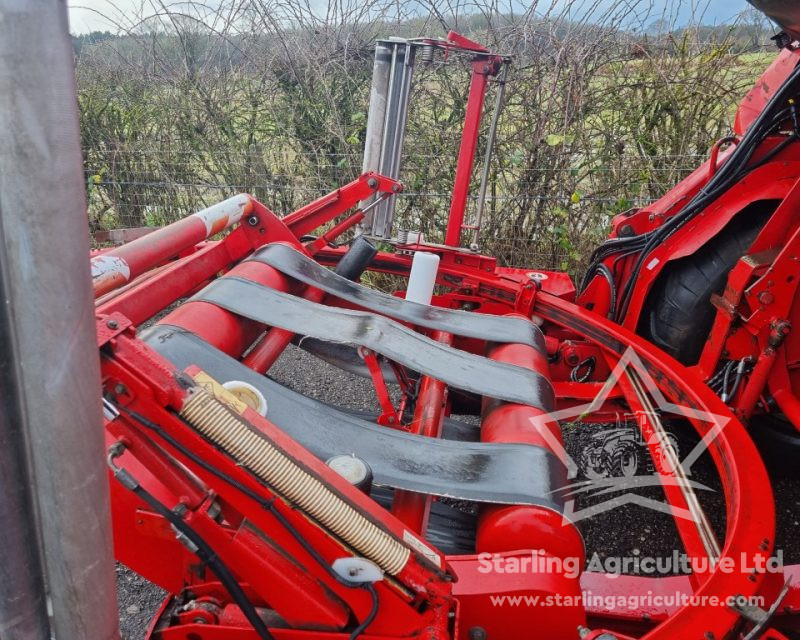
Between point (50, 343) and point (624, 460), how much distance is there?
2.79 m

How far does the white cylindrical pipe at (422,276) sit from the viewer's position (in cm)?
251

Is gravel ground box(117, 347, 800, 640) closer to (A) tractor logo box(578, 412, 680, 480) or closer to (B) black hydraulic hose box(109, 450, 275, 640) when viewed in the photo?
(A) tractor logo box(578, 412, 680, 480)

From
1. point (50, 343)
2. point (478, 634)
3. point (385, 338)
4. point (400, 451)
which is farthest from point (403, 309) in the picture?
point (50, 343)

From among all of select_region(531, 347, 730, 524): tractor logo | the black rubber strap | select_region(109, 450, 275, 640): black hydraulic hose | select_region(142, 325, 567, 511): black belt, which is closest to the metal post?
select_region(109, 450, 275, 640): black hydraulic hose

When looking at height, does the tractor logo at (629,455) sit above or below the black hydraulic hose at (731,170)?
below

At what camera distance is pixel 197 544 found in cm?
110

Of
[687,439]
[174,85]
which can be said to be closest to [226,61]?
[174,85]

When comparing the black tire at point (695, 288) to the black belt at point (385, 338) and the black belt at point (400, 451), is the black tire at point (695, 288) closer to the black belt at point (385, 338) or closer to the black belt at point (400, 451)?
the black belt at point (385, 338)

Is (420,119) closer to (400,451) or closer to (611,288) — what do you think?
(611,288)

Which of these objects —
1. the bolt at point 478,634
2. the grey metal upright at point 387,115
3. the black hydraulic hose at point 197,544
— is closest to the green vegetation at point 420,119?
the grey metal upright at point 387,115

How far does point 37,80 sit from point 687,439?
9.85 feet

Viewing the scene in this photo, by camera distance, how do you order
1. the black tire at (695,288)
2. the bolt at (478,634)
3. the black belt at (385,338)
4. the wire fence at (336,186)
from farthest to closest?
the wire fence at (336,186) → the black tire at (695,288) → the black belt at (385,338) → the bolt at (478,634)

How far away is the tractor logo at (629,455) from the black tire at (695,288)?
31 cm

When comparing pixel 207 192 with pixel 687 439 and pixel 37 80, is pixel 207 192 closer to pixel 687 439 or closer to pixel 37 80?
pixel 687 439
